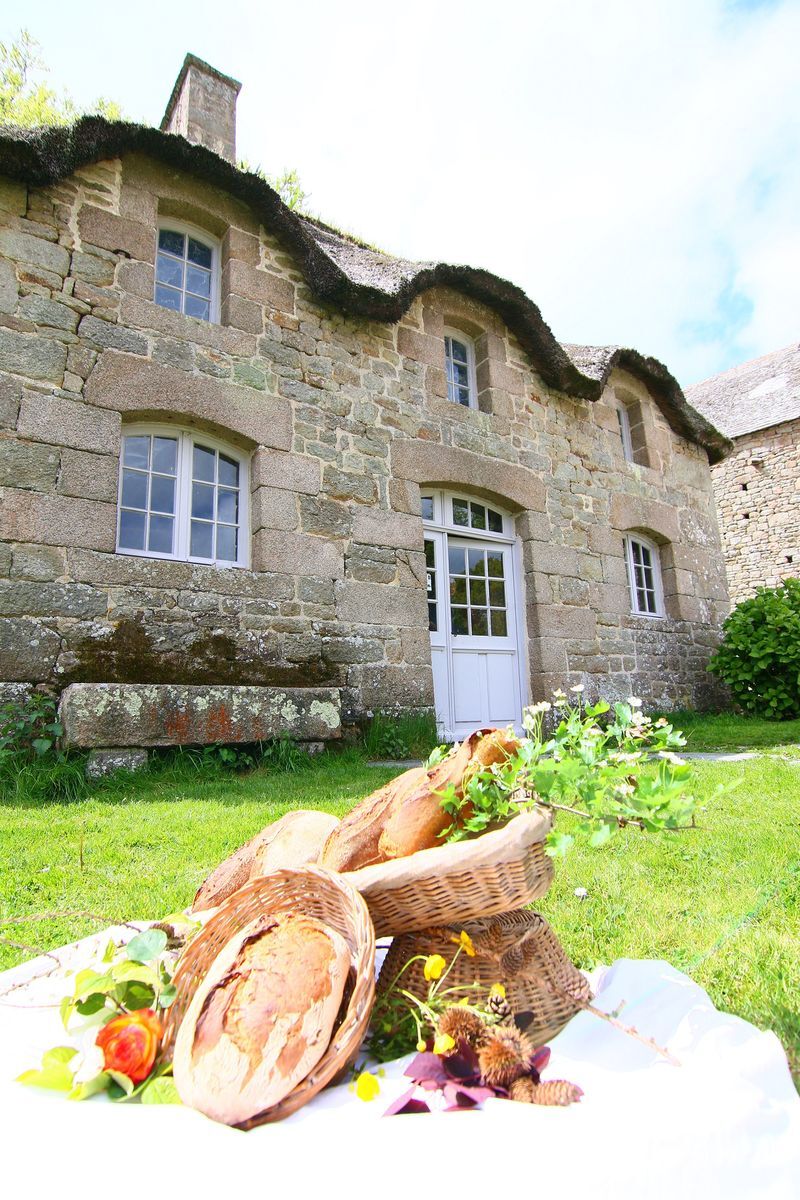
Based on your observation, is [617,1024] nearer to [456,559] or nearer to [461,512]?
[456,559]

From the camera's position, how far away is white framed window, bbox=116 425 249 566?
519 centimetres

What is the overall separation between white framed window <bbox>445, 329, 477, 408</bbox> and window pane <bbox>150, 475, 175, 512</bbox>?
3.47m

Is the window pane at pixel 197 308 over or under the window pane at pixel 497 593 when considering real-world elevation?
over

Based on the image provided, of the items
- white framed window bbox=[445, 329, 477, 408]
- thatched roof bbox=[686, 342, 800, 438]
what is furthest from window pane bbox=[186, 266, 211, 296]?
thatched roof bbox=[686, 342, 800, 438]

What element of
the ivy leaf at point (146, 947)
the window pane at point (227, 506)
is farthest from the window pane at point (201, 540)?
the ivy leaf at point (146, 947)

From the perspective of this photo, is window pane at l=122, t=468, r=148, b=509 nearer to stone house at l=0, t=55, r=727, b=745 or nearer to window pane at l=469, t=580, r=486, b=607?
stone house at l=0, t=55, r=727, b=745

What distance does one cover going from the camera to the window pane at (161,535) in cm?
523

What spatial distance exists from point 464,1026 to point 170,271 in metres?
6.26

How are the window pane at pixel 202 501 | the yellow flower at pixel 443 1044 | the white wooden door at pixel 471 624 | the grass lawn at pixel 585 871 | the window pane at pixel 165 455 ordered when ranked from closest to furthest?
the yellow flower at pixel 443 1044, the grass lawn at pixel 585 871, the window pane at pixel 165 455, the window pane at pixel 202 501, the white wooden door at pixel 471 624

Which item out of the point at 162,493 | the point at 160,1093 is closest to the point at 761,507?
the point at 162,493

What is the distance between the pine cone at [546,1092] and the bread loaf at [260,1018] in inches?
11.1

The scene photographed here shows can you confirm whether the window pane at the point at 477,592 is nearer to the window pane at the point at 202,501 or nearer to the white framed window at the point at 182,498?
the white framed window at the point at 182,498

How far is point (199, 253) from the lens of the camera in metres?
6.10

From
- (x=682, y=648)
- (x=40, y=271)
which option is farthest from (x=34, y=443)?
(x=682, y=648)
